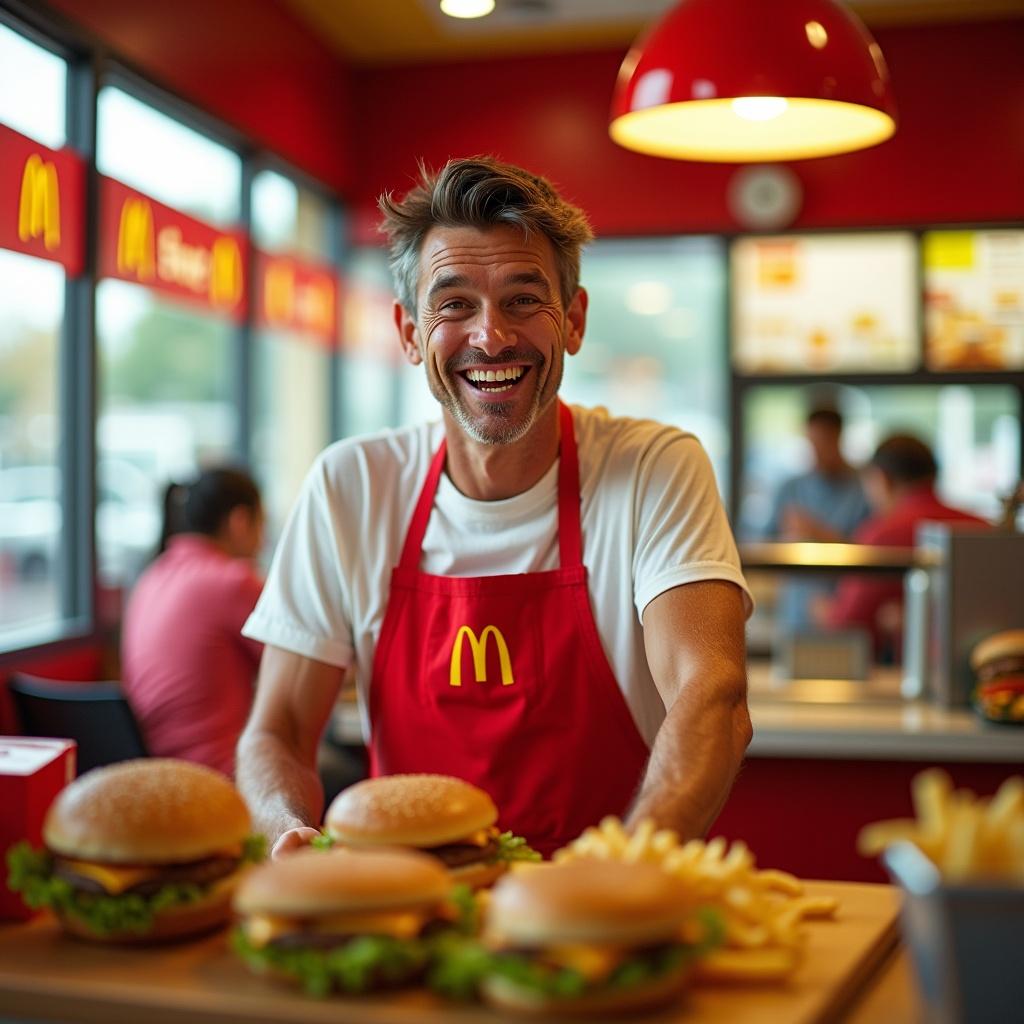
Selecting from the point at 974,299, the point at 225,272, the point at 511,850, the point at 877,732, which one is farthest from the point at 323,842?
the point at 974,299

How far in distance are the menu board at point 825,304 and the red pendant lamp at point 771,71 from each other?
3589 mm

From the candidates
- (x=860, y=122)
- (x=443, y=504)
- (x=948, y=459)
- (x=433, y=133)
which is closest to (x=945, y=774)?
(x=860, y=122)

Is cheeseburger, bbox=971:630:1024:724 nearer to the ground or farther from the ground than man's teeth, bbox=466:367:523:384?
nearer to the ground

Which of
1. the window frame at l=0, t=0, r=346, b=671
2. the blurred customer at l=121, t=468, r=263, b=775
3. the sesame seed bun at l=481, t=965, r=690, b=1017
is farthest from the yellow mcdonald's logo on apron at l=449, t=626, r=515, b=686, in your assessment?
the window frame at l=0, t=0, r=346, b=671

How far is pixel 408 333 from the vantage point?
2203 mm

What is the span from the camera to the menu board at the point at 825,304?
6.20m

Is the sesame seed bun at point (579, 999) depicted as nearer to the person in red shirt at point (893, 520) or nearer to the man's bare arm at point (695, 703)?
the man's bare arm at point (695, 703)

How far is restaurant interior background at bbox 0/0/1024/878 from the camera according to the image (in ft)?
16.7

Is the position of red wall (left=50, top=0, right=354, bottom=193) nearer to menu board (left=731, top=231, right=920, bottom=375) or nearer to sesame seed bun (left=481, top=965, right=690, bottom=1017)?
menu board (left=731, top=231, right=920, bottom=375)

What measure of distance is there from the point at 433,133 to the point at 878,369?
2342 millimetres

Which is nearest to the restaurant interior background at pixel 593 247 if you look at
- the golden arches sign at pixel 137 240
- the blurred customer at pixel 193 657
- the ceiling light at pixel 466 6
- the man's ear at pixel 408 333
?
the golden arches sign at pixel 137 240

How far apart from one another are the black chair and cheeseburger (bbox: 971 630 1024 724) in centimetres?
207

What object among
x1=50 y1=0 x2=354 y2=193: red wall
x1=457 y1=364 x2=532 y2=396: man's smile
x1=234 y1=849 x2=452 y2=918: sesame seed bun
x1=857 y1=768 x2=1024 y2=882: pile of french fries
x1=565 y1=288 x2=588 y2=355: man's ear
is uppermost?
x1=50 y1=0 x2=354 y2=193: red wall

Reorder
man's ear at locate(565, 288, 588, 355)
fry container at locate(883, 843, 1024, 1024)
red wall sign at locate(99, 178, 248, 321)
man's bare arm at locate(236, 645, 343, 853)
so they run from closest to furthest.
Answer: fry container at locate(883, 843, 1024, 1024)
man's bare arm at locate(236, 645, 343, 853)
man's ear at locate(565, 288, 588, 355)
red wall sign at locate(99, 178, 248, 321)
